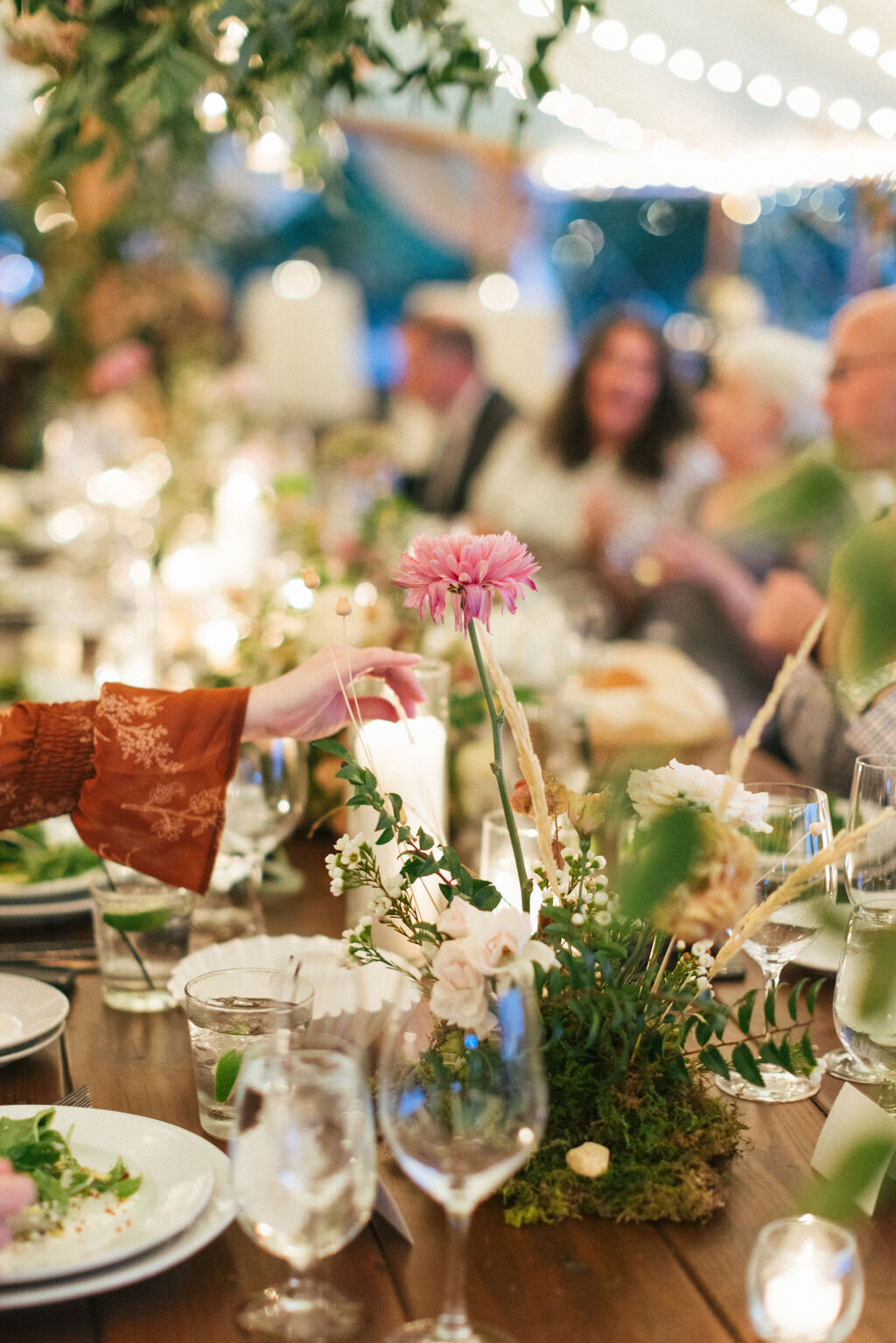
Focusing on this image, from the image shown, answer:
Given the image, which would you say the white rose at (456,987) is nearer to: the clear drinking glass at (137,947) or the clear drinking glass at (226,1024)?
the clear drinking glass at (226,1024)

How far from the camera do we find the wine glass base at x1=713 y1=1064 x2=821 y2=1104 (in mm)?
891

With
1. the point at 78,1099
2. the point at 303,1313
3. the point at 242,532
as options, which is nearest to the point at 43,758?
the point at 78,1099

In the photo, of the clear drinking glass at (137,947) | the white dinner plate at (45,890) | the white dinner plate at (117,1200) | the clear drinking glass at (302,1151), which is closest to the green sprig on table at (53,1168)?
the white dinner plate at (117,1200)

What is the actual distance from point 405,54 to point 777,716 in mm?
1581

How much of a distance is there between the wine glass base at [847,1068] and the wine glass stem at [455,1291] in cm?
42

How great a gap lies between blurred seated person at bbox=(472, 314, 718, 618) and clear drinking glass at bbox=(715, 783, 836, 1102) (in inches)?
96.8

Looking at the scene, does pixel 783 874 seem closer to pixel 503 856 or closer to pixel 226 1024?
pixel 503 856

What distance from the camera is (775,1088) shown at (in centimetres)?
90

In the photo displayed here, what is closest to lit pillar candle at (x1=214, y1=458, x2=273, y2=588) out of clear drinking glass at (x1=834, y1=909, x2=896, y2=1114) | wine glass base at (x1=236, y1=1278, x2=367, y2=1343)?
wine glass base at (x1=236, y1=1278, x2=367, y2=1343)

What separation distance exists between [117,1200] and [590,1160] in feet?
0.87

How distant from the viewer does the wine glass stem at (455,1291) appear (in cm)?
58

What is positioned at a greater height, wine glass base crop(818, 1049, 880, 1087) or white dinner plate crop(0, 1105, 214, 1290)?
white dinner plate crop(0, 1105, 214, 1290)

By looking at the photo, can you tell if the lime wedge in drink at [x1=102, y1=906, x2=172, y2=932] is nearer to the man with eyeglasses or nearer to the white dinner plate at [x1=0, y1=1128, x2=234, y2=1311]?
the white dinner plate at [x1=0, y1=1128, x2=234, y2=1311]

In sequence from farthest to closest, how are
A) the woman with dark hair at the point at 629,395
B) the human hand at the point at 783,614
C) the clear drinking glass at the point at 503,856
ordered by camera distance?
the woman with dark hair at the point at 629,395 < the clear drinking glass at the point at 503,856 < the human hand at the point at 783,614
